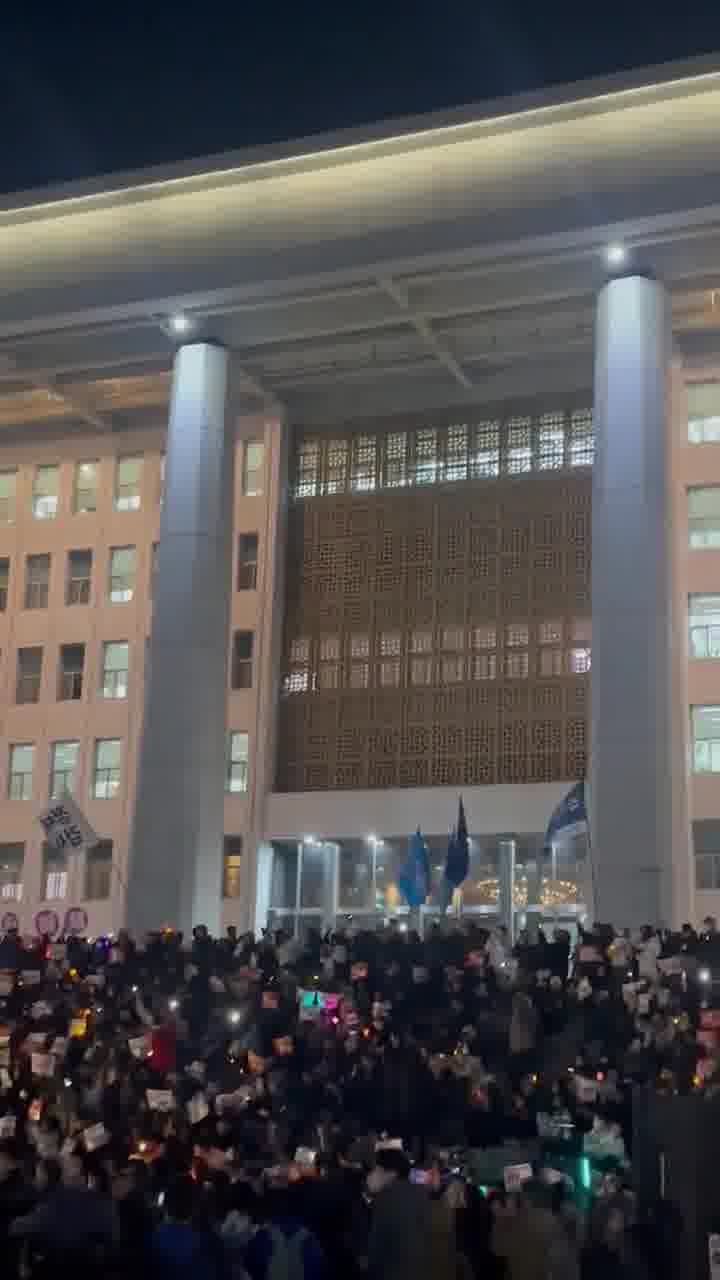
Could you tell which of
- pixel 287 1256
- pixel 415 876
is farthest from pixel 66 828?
pixel 287 1256

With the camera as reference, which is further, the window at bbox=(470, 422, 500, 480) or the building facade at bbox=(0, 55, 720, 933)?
the window at bbox=(470, 422, 500, 480)

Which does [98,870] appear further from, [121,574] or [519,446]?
[519,446]

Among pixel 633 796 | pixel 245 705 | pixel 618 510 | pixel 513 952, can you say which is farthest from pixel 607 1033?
pixel 245 705

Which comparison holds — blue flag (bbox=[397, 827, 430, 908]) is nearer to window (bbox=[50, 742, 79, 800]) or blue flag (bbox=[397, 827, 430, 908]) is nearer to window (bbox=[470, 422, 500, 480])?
window (bbox=[470, 422, 500, 480])

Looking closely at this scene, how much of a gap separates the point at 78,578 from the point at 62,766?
413cm

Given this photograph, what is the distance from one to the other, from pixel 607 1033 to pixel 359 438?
22.1 metres

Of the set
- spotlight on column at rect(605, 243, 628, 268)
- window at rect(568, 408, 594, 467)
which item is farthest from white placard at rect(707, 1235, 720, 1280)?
window at rect(568, 408, 594, 467)

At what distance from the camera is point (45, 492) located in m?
36.8

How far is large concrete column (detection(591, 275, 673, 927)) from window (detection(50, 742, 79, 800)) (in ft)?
46.5

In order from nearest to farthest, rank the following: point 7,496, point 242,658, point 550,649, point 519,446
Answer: point 550,649 < point 519,446 < point 242,658 < point 7,496

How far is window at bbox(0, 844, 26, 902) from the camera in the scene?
3438cm

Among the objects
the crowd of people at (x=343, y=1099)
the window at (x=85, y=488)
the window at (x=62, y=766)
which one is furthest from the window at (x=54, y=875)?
the crowd of people at (x=343, y=1099)

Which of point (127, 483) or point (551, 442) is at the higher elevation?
point (127, 483)

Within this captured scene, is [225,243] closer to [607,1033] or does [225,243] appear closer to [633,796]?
[633,796]
